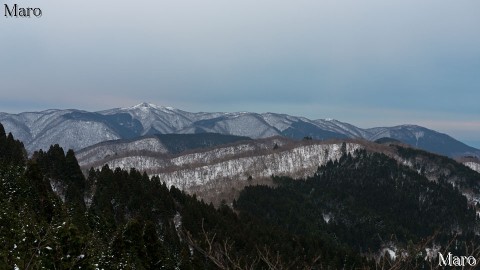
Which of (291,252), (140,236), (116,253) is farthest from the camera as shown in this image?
(291,252)

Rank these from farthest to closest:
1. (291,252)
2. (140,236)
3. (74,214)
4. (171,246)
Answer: (291,252)
(171,246)
(74,214)
(140,236)

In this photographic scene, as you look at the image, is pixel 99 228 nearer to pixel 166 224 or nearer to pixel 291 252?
pixel 166 224

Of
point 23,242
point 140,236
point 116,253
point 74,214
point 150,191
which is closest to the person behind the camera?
point 23,242

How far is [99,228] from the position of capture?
62.8m

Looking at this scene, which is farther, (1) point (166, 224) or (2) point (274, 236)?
(2) point (274, 236)

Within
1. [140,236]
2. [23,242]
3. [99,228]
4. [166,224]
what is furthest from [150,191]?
[23,242]

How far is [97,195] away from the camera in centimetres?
8950

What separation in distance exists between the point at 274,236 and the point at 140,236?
80.0 metres

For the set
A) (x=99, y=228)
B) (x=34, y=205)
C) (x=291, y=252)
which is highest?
(x=34, y=205)

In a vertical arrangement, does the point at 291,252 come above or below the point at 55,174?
below

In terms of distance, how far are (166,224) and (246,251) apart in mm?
22918

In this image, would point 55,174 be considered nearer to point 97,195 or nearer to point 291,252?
point 97,195

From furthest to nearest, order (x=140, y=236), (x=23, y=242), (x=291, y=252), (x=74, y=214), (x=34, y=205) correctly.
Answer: (x=291, y=252)
(x=74, y=214)
(x=34, y=205)
(x=140, y=236)
(x=23, y=242)

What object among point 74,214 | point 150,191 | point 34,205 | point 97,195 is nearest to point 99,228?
point 74,214
